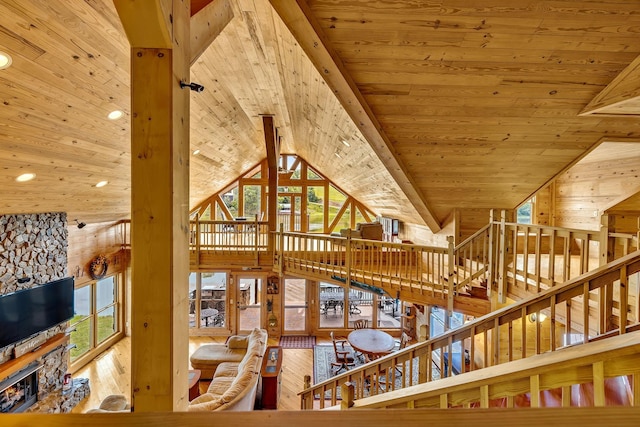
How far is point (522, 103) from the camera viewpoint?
10.1 feet

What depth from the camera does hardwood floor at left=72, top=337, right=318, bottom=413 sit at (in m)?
5.16

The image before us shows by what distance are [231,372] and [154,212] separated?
16.2 feet

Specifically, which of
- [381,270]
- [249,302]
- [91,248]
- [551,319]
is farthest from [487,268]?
[91,248]

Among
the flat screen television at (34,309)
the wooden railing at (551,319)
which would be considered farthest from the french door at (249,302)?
the wooden railing at (551,319)

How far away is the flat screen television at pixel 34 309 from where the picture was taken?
405 cm

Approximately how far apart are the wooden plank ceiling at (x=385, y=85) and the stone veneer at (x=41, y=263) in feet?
1.30

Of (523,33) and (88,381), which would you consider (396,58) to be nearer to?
(523,33)

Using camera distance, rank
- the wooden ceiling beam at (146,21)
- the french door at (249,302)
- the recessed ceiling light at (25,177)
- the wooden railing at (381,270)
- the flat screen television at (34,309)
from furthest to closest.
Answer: the french door at (249,302), the wooden railing at (381,270), the flat screen television at (34,309), the recessed ceiling light at (25,177), the wooden ceiling beam at (146,21)

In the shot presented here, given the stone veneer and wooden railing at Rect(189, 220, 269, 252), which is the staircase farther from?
the stone veneer

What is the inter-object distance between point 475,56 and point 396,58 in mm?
678

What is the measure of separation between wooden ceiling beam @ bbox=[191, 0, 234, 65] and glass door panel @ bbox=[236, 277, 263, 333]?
6581mm

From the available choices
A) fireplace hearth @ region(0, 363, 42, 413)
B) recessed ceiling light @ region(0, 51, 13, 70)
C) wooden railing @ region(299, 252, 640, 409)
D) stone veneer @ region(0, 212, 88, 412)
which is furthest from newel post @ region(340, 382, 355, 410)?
stone veneer @ region(0, 212, 88, 412)

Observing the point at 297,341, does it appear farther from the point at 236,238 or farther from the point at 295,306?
the point at 236,238

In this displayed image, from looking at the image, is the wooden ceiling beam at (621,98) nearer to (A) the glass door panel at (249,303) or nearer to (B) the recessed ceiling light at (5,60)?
(B) the recessed ceiling light at (5,60)
